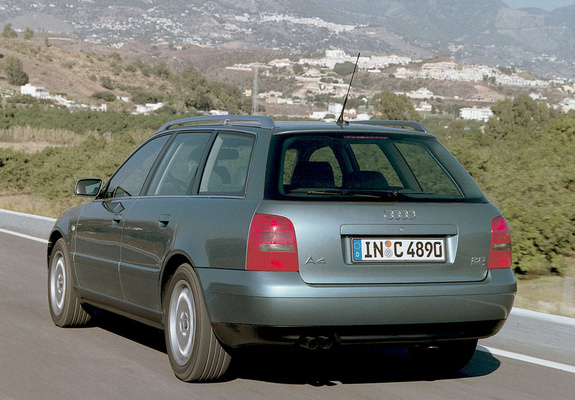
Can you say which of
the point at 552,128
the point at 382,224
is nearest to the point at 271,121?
the point at 382,224

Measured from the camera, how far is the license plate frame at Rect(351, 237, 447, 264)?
5.11 meters

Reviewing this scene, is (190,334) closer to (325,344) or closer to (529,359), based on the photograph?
(325,344)

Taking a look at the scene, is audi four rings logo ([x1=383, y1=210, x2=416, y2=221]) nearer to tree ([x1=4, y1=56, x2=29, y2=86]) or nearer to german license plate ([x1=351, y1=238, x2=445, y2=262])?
german license plate ([x1=351, y1=238, x2=445, y2=262])

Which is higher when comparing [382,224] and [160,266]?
[382,224]

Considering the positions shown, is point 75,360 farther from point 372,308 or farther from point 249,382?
point 372,308

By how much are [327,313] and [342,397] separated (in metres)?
0.70

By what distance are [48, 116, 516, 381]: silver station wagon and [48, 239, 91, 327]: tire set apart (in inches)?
52.3

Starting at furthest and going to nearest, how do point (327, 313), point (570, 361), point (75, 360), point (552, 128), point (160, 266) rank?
1. point (552, 128)
2. point (570, 361)
3. point (75, 360)
4. point (160, 266)
5. point (327, 313)

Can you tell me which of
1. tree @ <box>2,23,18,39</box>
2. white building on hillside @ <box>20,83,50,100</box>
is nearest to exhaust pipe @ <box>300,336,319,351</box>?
white building on hillside @ <box>20,83,50,100</box>

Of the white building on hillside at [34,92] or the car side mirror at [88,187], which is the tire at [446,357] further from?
the white building on hillside at [34,92]

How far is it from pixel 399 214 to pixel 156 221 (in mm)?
1740

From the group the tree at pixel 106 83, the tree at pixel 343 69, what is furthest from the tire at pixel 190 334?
the tree at pixel 343 69

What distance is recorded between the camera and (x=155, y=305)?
6051 mm

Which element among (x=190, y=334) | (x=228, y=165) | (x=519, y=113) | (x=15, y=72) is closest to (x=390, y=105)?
(x=519, y=113)
